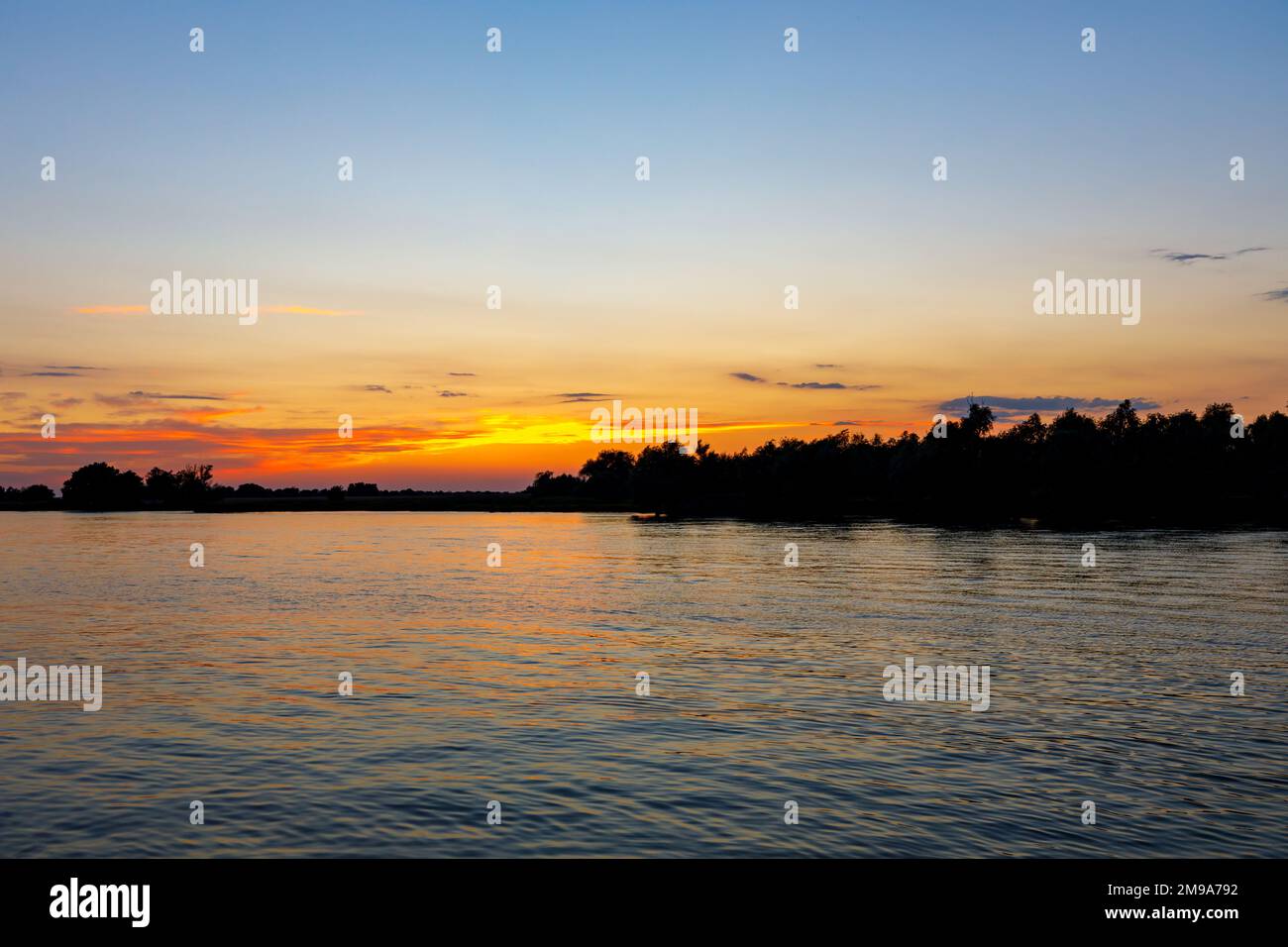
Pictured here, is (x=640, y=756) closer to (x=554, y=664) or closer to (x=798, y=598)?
(x=554, y=664)

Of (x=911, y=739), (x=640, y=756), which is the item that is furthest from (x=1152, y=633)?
(x=640, y=756)

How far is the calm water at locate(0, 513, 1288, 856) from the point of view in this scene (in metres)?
18.8

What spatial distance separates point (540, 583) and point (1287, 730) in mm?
61218

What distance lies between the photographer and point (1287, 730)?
26516mm

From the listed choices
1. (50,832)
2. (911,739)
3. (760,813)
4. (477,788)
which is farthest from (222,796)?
(911,739)

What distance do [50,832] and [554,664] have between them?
22.0m

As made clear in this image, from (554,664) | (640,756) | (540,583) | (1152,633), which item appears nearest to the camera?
(640,756)

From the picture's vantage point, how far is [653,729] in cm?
2745

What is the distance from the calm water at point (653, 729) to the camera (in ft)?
61.6

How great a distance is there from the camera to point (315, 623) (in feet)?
177

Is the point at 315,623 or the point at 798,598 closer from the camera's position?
the point at 315,623
